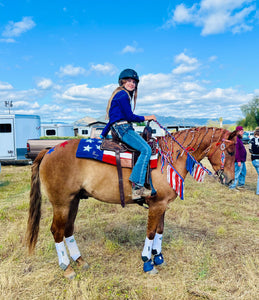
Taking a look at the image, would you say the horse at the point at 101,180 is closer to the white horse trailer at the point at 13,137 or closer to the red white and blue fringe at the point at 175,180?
the red white and blue fringe at the point at 175,180

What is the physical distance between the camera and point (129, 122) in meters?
3.38

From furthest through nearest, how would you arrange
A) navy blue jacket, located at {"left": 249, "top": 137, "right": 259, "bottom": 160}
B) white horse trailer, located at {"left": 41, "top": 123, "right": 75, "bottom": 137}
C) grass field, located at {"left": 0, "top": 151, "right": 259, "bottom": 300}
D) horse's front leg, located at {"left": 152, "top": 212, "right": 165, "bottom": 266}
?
white horse trailer, located at {"left": 41, "top": 123, "right": 75, "bottom": 137} → navy blue jacket, located at {"left": 249, "top": 137, "right": 259, "bottom": 160} → horse's front leg, located at {"left": 152, "top": 212, "right": 165, "bottom": 266} → grass field, located at {"left": 0, "top": 151, "right": 259, "bottom": 300}

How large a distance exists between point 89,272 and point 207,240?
2.48 metres

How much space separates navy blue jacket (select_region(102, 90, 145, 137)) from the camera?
3.20 meters

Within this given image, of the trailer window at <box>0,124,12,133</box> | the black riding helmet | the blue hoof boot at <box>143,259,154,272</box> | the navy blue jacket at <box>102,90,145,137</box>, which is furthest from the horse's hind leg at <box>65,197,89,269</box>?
the trailer window at <box>0,124,12,133</box>

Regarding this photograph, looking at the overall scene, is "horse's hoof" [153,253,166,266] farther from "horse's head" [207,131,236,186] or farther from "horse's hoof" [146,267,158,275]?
"horse's head" [207,131,236,186]

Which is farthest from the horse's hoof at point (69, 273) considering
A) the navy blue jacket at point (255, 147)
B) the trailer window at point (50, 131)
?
the trailer window at point (50, 131)

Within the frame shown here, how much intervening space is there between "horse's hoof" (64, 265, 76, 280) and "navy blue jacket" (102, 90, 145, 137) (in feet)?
7.90

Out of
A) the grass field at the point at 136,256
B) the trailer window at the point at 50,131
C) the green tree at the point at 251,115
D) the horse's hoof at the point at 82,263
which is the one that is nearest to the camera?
the grass field at the point at 136,256

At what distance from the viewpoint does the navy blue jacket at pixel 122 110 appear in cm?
320

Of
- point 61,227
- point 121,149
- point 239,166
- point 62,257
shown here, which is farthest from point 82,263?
point 239,166

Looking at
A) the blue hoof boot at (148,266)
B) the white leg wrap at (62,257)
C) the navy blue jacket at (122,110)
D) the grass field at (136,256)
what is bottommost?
the grass field at (136,256)

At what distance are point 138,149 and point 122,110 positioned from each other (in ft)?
2.12

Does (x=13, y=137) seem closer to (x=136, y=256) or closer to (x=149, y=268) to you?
(x=136, y=256)
